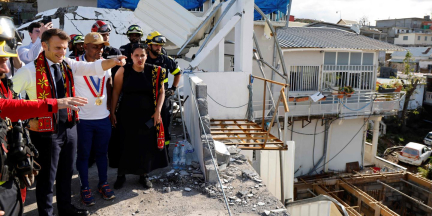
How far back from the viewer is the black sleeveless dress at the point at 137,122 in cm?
366

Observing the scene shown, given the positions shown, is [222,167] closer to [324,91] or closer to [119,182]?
[119,182]

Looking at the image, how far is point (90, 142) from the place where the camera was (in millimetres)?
3393

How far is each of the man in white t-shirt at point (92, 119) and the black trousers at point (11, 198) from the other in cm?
111

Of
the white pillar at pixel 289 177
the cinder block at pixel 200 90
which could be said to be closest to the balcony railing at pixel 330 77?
the white pillar at pixel 289 177

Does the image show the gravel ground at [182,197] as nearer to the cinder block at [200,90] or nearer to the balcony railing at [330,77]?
the cinder block at [200,90]

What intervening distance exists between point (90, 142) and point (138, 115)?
62 cm

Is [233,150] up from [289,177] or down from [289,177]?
up

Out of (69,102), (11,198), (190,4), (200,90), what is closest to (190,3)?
(190,4)

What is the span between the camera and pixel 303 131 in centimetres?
1483

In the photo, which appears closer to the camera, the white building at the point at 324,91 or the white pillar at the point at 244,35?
the white pillar at the point at 244,35

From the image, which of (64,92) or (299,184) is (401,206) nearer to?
(299,184)

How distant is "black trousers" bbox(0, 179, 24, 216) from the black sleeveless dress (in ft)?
5.05

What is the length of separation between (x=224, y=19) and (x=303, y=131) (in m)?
8.90

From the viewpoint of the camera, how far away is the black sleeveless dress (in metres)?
3.66
